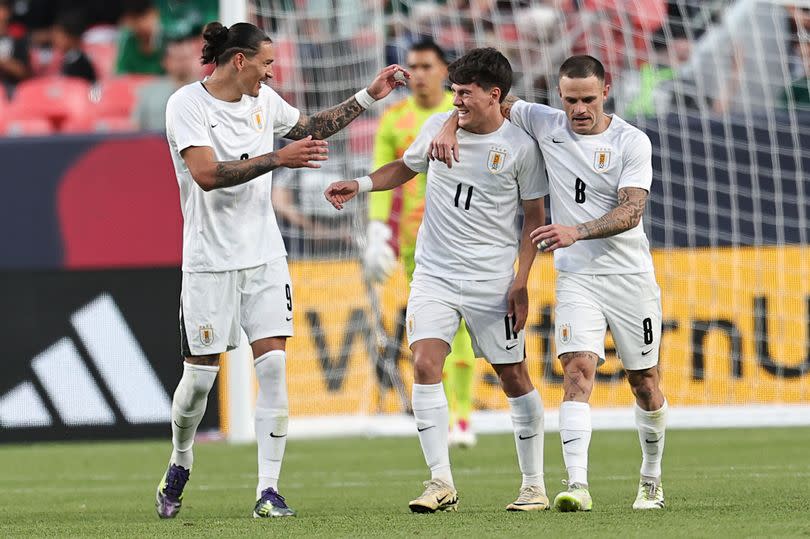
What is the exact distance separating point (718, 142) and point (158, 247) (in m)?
4.40

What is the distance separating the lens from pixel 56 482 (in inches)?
350

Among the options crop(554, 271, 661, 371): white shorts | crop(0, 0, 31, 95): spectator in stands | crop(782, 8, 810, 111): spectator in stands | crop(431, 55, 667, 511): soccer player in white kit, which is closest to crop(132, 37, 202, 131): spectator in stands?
crop(0, 0, 31, 95): spectator in stands

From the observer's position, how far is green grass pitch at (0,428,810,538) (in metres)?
5.85

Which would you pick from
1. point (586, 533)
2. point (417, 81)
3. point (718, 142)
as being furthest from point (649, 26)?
point (586, 533)

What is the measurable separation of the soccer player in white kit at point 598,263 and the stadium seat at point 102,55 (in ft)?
36.0

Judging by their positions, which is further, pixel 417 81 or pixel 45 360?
pixel 45 360

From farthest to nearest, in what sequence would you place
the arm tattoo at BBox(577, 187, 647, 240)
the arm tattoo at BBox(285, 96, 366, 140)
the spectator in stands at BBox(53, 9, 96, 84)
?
the spectator in stands at BBox(53, 9, 96, 84), the arm tattoo at BBox(285, 96, 366, 140), the arm tattoo at BBox(577, 187, 647, 240)

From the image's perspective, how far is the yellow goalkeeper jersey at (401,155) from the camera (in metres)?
9.54

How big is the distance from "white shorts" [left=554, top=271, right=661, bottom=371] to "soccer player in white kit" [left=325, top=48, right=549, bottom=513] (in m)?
0.28

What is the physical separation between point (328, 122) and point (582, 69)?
52.8 inches

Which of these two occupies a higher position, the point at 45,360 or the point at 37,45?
the point at 37,45

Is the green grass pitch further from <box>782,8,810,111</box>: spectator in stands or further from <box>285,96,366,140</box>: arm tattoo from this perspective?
<box>782,8,810,111</box>: spectator in stands

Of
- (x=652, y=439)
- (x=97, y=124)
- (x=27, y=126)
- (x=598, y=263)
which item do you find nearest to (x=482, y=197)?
(x=598, y=263)

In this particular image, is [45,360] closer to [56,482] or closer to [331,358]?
[331,358]
